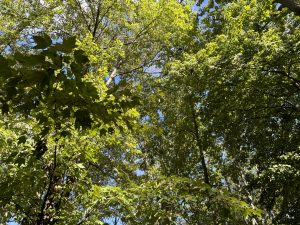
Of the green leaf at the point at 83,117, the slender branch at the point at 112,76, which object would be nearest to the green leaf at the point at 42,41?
the green leaf at the point at 83,117

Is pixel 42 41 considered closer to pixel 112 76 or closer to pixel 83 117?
pixel 83 117

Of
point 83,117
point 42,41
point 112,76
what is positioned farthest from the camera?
point 112,76

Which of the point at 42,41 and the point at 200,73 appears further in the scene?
the point at 200,73

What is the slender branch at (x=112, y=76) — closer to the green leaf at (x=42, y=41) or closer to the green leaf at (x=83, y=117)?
the green leaf at (x=83, y=117)

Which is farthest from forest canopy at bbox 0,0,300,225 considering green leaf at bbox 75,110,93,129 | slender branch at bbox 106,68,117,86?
green leaf at bbox 75,110,93,129

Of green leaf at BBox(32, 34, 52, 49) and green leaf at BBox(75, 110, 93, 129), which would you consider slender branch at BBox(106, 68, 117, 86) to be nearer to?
green leaf at BBox(75, 110, 93, 129)

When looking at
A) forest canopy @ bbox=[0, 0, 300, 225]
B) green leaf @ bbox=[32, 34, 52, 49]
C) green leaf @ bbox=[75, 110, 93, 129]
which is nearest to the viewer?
green leaf @ bbox=[32, 34, 52, 49]

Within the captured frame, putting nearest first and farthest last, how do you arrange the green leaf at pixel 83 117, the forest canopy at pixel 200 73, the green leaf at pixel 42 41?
1. the green leaf at pixel 42 41
2. the green leaf at pixel 83 117
3. the forest canopy at pixel 200 73

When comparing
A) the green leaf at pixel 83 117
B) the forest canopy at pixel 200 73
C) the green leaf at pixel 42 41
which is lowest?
the green leaf at pixel 83 117

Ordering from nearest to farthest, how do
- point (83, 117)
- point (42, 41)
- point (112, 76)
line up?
point (42, 41) < point (83, 117) < point (112, 76)

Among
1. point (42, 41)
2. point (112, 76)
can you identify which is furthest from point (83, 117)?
point (112, 76)

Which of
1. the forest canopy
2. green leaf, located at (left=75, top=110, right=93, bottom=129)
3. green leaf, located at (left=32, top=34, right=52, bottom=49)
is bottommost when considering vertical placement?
green leaf, located at (left=75, top=110, right=93, bottom=129)

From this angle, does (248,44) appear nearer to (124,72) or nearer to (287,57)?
(287,57)

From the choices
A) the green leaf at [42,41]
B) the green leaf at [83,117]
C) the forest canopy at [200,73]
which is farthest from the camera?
the forest canopy at [200,73]
